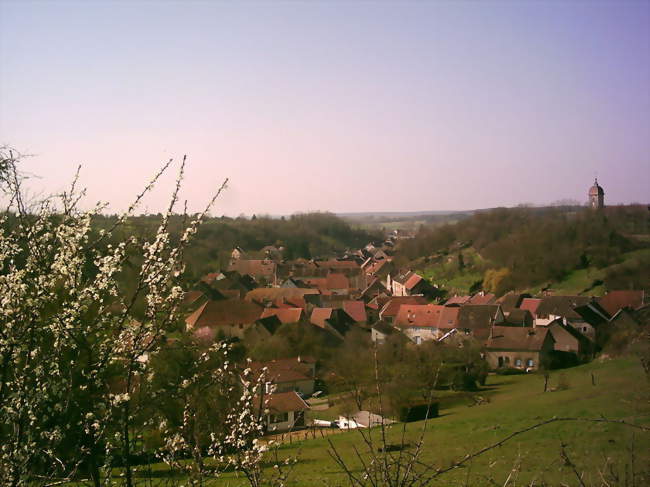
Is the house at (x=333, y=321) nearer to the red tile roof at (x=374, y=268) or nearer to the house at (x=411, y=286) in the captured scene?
the house at (x=411, y=286)

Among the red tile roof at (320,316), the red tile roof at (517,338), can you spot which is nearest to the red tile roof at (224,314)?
the red tile roof at (320,316)

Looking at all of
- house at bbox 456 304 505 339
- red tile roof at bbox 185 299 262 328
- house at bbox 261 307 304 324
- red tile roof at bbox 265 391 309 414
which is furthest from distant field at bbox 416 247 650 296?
red tile roof at bbox 265 391 309 414

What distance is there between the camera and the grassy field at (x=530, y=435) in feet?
37.7

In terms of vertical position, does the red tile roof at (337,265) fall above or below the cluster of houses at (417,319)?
above

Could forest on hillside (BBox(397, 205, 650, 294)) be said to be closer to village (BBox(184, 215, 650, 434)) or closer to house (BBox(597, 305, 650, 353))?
→ village (BBox(184, 215, 650, 434))

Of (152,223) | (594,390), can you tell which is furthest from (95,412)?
(594,390)

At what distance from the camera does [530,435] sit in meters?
16.4

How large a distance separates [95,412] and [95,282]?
0.89m

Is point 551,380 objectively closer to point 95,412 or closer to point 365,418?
point 365,418

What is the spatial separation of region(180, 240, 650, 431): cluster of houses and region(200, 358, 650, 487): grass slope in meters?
4.78

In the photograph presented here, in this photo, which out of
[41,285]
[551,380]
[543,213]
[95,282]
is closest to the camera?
[41,285]

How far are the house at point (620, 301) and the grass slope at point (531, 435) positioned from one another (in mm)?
11406

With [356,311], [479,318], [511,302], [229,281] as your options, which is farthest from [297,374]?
[511,302]

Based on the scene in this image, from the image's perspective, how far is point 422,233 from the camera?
231ft
